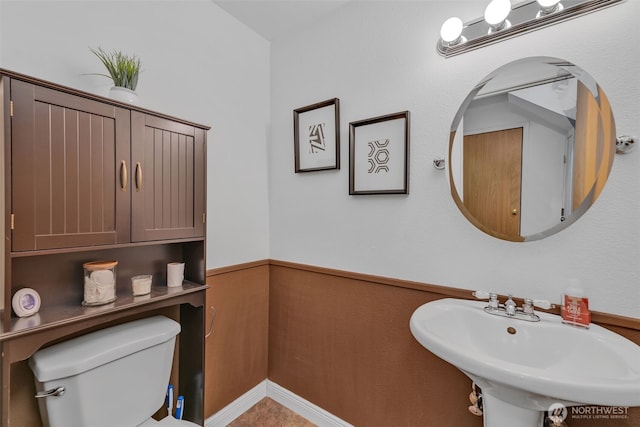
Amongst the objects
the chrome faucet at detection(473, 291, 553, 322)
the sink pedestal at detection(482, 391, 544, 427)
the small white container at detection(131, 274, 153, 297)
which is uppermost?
the small white container at detection(131, 274, 153, 297)

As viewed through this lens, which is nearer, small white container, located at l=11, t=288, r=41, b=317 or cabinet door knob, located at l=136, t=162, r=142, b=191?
small white container, located at l=11, t=288, r=41, b=317

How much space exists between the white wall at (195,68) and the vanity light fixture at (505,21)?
3.95ft

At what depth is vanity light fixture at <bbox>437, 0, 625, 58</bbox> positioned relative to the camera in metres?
1.03

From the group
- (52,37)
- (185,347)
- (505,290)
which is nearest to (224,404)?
(185,347)

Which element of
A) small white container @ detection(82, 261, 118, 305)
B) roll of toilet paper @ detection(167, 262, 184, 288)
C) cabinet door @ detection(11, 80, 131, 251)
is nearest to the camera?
cabinet door @ detection(11, 80, 131, 251)

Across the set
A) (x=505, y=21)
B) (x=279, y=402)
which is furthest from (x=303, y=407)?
(x=505, y=21)

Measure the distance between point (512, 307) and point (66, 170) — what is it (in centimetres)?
169

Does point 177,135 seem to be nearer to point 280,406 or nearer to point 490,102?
point 490,102

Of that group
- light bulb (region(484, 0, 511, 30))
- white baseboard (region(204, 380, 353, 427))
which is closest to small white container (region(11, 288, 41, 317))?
white baseboard (region(204, 380, 353, 427))

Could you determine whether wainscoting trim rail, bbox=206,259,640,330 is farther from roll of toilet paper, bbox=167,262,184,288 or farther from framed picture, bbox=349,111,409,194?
framed picture, bbox=349,111,409,194

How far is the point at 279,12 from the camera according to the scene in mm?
1714

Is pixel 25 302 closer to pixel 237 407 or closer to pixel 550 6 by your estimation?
pixel 237 407

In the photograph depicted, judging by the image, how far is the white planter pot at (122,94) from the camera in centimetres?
109

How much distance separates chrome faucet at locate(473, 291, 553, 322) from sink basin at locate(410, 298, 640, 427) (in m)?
0.02
